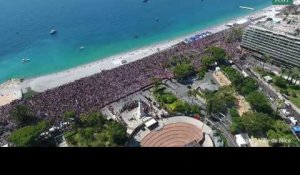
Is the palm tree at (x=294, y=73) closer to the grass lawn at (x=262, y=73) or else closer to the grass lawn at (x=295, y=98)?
the grass lawn at (x=295, y=98)

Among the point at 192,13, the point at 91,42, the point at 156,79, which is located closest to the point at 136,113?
the point at 156,79

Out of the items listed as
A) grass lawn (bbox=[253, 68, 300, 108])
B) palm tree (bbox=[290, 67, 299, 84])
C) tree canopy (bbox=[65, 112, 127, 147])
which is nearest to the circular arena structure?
tree canopy (bbox=[65, 112, 127, 147])

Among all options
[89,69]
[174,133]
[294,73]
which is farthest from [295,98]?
[89,69]

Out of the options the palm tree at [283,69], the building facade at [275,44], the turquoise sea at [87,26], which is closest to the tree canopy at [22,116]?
the turquoise sea at [87,26]

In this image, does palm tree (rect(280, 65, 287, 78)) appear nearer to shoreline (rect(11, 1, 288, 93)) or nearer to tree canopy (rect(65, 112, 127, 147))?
shoreline (rect(11, 1, 288, 93))
